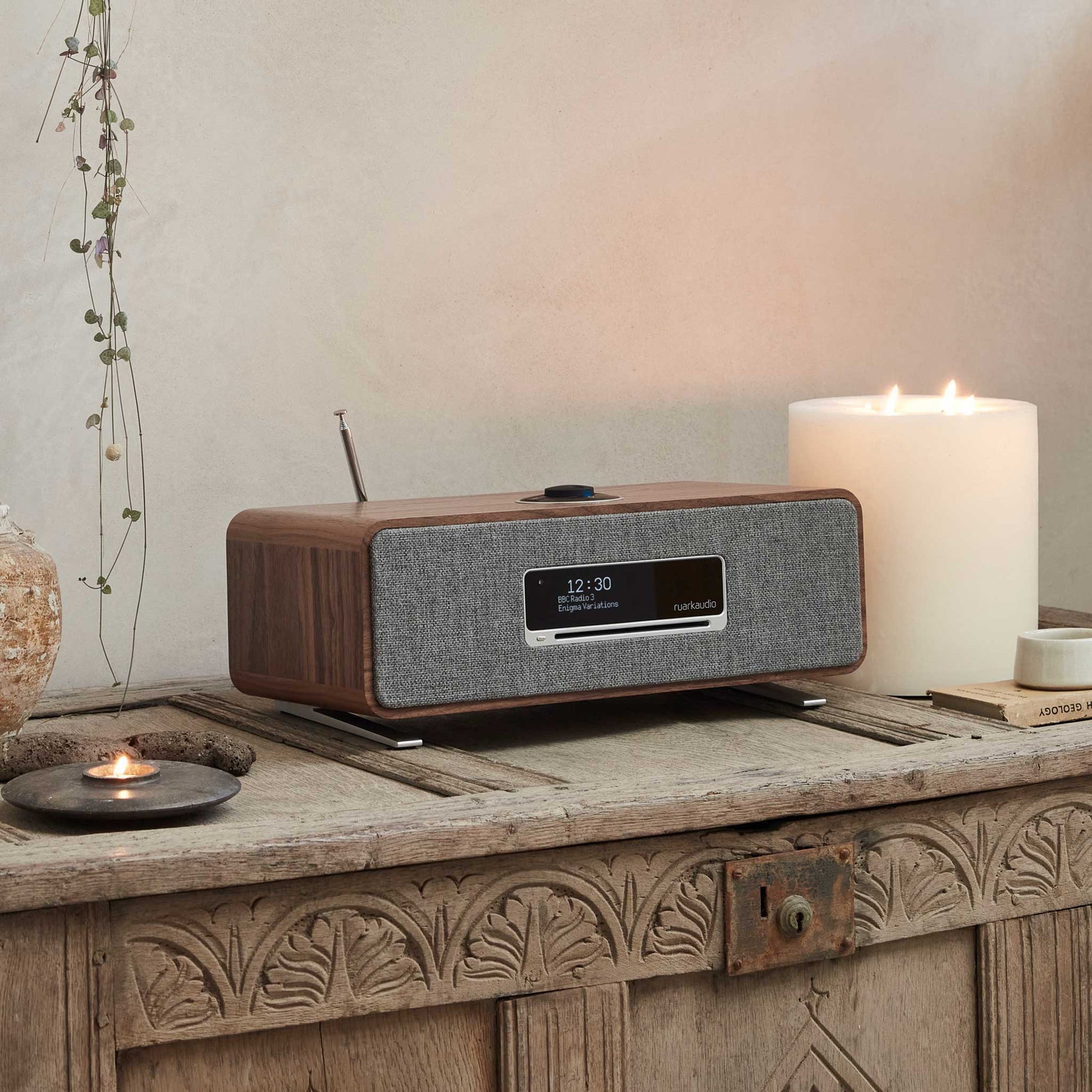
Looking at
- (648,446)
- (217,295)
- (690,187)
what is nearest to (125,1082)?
(217,295)

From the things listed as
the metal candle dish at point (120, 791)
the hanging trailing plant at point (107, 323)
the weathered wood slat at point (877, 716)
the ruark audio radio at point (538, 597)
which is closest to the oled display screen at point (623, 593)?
the ruark audio radio at point (538, 597)

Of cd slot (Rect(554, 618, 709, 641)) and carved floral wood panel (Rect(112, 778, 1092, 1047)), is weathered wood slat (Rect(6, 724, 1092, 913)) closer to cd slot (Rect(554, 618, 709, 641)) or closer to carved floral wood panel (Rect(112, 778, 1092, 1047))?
carved floral wood panel (Rect(112, 778, 1092, 1047))

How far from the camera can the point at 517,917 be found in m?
0.72

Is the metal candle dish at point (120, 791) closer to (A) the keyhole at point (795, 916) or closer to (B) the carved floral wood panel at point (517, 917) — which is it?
(B) the carved floral wood panel at point (517, 917)

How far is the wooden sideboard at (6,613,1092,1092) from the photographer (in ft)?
2.15

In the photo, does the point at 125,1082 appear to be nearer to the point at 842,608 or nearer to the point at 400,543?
the point at 400,543

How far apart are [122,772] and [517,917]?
0.21m

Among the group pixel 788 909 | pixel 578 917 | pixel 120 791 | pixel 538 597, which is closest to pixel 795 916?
pixel 788 909

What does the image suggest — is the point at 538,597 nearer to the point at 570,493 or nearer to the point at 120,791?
the point at 570,493

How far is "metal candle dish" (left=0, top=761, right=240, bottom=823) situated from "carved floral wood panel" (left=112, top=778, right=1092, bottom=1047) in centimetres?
5

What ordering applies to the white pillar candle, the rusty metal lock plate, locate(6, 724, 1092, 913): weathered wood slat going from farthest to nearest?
the white pillar candle, the rusty metal lock plate, locate(6, 724, 1092, 913): weathered wood slat

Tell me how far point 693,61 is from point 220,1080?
0.93 metres

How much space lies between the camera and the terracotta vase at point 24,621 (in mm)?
811

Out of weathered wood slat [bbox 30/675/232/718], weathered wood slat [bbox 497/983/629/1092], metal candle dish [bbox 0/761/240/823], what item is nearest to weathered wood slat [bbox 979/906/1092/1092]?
weathered wood slat [bbox 497/983/629/1092]
